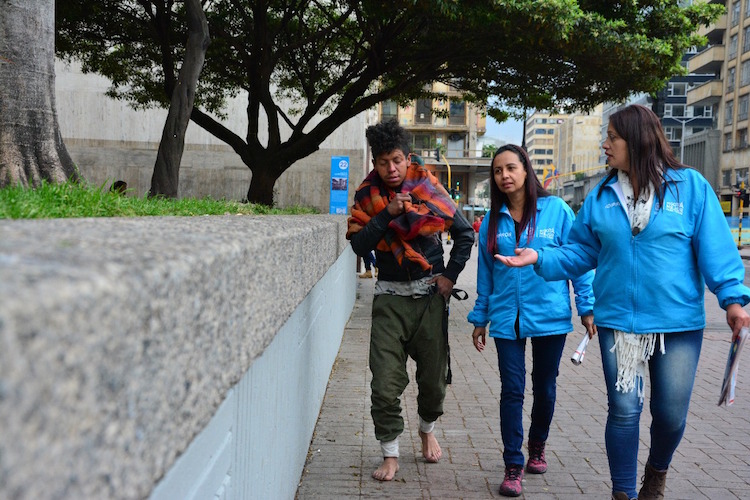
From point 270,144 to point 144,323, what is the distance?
15.2 m

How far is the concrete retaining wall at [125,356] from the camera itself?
79 cm

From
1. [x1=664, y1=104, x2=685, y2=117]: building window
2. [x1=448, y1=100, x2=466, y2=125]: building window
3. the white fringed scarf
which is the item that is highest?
[x1=664, y1=104, x2=685, y2=117]: building window

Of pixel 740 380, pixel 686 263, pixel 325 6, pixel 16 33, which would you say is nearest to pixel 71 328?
pixel 686 263

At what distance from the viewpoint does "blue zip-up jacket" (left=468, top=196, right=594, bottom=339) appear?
4.78 m

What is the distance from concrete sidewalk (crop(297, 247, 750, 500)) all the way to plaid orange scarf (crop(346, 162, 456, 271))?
1259 millimetres

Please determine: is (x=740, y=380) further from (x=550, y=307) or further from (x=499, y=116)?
(x=499, y=116)

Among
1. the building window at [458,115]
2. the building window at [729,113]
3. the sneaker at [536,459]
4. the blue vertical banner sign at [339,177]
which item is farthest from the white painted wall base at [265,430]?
the building window at [458,115]

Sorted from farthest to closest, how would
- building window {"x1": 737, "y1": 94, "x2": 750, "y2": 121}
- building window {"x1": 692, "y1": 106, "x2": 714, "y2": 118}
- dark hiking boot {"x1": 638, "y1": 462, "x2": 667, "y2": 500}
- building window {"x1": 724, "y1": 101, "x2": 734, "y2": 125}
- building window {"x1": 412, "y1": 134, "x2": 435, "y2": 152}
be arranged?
1. building window {"x1": 412, "y1": 134, "x2": 435, "y2": 152}
2. building window {"x1": 692, "y1": 106, "x2": 714, "y2": 118}
3. building window {"x1": 724, "y1": 101, "x2": 734, "y2": 125}
4. building window {"x1": 737, "y1": 94, "x2": 750, "y2": 121}
5. dark hiking boot {"x1": 638, "y1": 462, "x2": 667, "y2": 500}

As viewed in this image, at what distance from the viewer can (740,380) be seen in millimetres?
8000

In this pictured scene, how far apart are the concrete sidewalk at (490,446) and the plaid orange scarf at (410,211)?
126 centimetres

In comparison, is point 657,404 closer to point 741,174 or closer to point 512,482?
point 512,482

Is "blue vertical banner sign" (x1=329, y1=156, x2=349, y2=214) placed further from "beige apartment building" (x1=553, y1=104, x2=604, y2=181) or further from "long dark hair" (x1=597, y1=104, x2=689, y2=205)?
"beige apartment building" (x1=553, y1=104, x2=604, y2=181)

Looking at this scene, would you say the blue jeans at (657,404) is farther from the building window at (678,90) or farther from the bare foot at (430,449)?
the building window at (678,90)

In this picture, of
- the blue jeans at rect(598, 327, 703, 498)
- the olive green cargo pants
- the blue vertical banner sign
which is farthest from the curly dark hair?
the blue vertical banner sign
